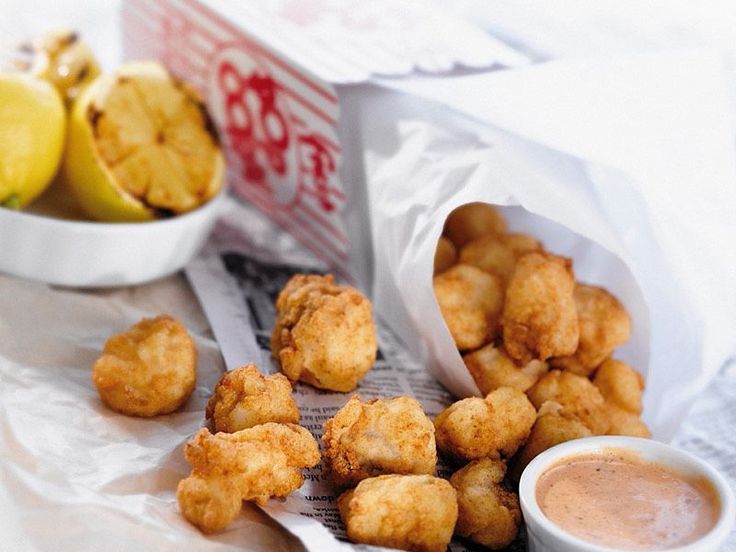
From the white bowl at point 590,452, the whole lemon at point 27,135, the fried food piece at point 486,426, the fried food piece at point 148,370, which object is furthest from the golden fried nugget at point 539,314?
the whole lemon at point 27,135

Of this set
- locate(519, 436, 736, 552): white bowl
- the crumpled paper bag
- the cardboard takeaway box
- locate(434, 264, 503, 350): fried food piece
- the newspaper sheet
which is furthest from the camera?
the cardboard takeaway box

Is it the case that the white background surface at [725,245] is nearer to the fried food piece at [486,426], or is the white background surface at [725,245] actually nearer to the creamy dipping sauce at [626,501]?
the creamy dipping sauce at [626,501]

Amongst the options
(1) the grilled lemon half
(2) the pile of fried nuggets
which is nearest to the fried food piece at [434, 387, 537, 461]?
(2) the pile of fried nuggets

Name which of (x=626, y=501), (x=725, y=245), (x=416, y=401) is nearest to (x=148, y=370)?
(x=416, y=401)

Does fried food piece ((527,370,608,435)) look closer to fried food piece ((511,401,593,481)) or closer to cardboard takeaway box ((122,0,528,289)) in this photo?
fried food piece ((511,401,593,481))

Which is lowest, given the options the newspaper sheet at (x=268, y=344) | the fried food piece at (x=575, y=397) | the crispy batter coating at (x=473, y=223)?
the newspaper sheet at (x=268, y=344)

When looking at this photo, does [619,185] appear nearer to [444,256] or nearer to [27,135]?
[444,256]
